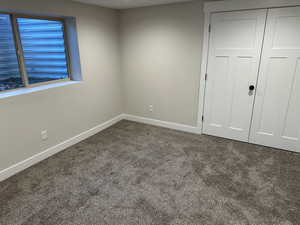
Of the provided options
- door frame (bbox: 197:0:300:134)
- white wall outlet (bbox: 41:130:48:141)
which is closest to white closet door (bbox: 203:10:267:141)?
door frame (bbox: 197:0:300:134)

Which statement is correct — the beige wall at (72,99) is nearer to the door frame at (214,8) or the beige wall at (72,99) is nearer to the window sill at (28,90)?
the window sill at (28,90)

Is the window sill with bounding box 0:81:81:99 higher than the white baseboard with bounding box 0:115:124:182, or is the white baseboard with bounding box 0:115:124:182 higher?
the window sill with bounding box 0:81:81:99

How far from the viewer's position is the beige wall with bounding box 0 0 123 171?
2.61m

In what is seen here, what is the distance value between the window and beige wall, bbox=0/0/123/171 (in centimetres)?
29

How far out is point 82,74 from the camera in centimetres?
349

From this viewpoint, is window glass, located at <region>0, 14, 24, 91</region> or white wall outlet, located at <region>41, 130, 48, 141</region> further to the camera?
white wall outlet, located at <region>41, 130, 48, 141</region>

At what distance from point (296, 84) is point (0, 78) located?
13.2 ft

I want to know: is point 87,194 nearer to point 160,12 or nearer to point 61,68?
point 61,68

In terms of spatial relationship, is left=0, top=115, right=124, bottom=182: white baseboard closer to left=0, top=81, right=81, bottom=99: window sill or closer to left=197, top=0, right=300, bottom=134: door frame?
left=0, top=81, right=81, bottom=99: window sill

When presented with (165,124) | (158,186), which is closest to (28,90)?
(158,186)

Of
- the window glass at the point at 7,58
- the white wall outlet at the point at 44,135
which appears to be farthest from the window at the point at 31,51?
the white wall outlet at the point at 44,135

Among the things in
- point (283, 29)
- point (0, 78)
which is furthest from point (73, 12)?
point (283, 29)

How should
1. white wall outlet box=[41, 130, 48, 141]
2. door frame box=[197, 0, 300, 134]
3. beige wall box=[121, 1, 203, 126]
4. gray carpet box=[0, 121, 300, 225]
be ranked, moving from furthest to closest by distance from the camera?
beige wall box=[121, 1, 203, 126]
white wall outlet box=[41, 130, 48, 141]
door frame box=[197, 0, 300, 134]
gray carpet box=[0, 121, 300, 225]

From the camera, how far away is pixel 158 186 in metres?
2.46
